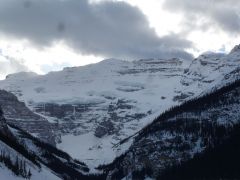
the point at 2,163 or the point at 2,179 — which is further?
the point at 2,163

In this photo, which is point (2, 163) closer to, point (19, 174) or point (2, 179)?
point (19, 174)

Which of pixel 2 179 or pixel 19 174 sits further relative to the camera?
pixel 19 174

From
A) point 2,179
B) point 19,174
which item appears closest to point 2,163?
point 19,174
